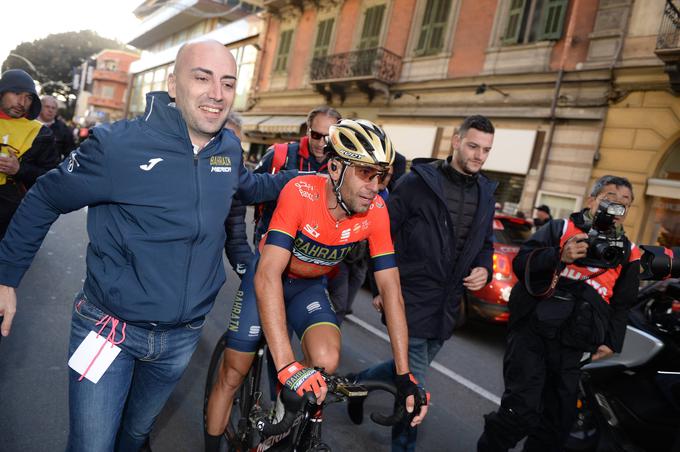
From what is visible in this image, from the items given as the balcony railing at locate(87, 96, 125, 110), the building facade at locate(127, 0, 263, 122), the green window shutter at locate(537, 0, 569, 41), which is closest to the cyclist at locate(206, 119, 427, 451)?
the green window shutter at locate(537, 0, 569, 41)

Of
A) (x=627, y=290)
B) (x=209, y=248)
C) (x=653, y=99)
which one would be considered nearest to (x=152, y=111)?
(x=209, y=248)

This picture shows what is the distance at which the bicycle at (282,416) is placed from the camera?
1.71 m

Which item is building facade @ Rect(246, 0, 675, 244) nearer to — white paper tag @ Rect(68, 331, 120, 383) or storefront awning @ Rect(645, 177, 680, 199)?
storefront awning @ Rect(645, 177, 680, 199)

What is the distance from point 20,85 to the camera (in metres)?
3.65

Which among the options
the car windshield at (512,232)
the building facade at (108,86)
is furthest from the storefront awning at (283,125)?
the building facade at (108,86)

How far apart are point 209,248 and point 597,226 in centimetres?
214

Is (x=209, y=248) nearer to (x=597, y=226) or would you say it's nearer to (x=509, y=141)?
(x=597, y=226)

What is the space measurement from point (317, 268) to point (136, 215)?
109 centimetres

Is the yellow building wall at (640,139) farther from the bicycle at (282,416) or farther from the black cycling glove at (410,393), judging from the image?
the black cycling glove at (410,393)

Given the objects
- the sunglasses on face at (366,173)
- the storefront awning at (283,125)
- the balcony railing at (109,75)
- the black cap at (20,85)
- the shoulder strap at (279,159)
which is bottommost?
the sunglasses on face at (366,173)

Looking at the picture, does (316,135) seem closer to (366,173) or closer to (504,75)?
(366,173)

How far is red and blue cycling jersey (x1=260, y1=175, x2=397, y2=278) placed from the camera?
2.36 metres

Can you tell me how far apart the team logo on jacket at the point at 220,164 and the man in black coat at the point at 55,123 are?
7.22 m

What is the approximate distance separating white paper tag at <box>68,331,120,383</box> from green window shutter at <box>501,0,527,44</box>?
15.9m
